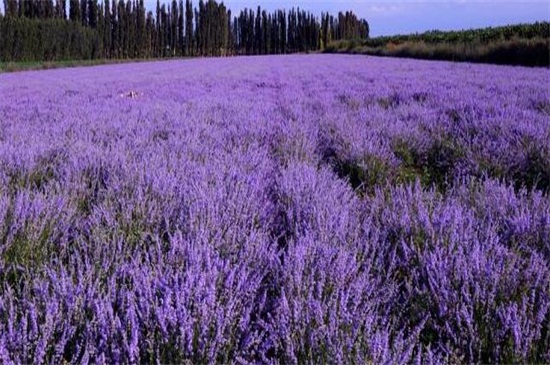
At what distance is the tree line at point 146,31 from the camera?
3341 centimetres

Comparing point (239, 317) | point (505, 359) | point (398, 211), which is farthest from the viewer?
point (398, 211)

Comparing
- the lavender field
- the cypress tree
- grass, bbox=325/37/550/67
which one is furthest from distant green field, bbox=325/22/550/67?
the cypress tree

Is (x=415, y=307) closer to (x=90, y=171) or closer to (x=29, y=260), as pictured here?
(x=29, y=260)

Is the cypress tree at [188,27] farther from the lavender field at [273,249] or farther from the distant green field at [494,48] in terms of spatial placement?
the lavender field at [273,249]

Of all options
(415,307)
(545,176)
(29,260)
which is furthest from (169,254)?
(545,176)

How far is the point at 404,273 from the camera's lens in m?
1.97

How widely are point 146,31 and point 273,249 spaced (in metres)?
48.5

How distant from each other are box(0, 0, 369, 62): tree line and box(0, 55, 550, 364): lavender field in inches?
1298

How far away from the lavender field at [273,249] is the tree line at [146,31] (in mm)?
32957

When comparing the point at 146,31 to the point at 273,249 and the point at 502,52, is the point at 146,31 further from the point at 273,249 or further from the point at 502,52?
the point at 273,249

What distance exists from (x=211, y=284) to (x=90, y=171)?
2.02 meters

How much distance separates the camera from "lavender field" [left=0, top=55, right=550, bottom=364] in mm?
1389

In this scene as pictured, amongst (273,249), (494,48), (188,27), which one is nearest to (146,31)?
(188,27)

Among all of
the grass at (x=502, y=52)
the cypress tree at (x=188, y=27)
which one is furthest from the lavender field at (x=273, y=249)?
the cypress tree at (x=188, y=27)
